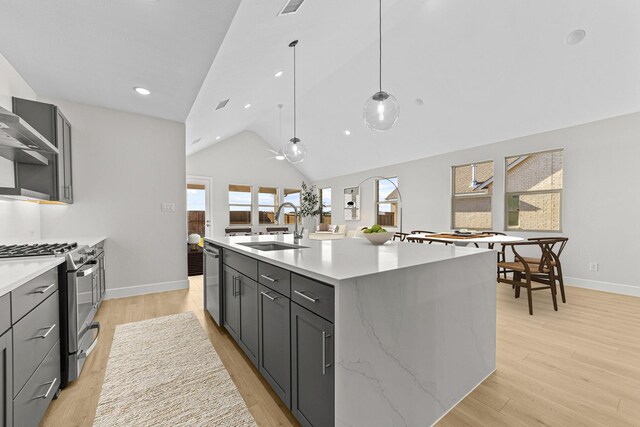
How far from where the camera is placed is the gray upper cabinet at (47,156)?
257 cm

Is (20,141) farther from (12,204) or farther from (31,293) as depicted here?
(31,293)

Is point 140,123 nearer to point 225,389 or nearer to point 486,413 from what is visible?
point 225,389

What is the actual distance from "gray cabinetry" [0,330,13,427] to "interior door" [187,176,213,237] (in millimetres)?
7174

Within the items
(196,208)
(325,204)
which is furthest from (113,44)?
(325,204)

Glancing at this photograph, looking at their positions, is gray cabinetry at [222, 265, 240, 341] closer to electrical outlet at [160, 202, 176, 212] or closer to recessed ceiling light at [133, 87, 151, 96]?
electrical outlet at [160, 202, 176, 212]

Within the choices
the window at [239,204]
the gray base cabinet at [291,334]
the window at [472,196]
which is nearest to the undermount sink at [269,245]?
the gray base cabinet at [291,334]

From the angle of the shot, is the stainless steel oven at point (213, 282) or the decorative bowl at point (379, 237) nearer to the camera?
the decorative bowl at point (379, 237)

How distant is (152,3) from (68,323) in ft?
6.92

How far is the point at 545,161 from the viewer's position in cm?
456

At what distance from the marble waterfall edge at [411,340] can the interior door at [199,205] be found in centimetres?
764

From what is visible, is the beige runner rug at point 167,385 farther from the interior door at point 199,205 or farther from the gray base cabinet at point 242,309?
the interior door at point 199,205

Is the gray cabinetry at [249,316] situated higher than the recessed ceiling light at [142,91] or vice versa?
the recessed ceiling light at [142,91]

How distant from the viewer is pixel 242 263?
1.98m

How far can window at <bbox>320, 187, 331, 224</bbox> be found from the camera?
9.69 metres
